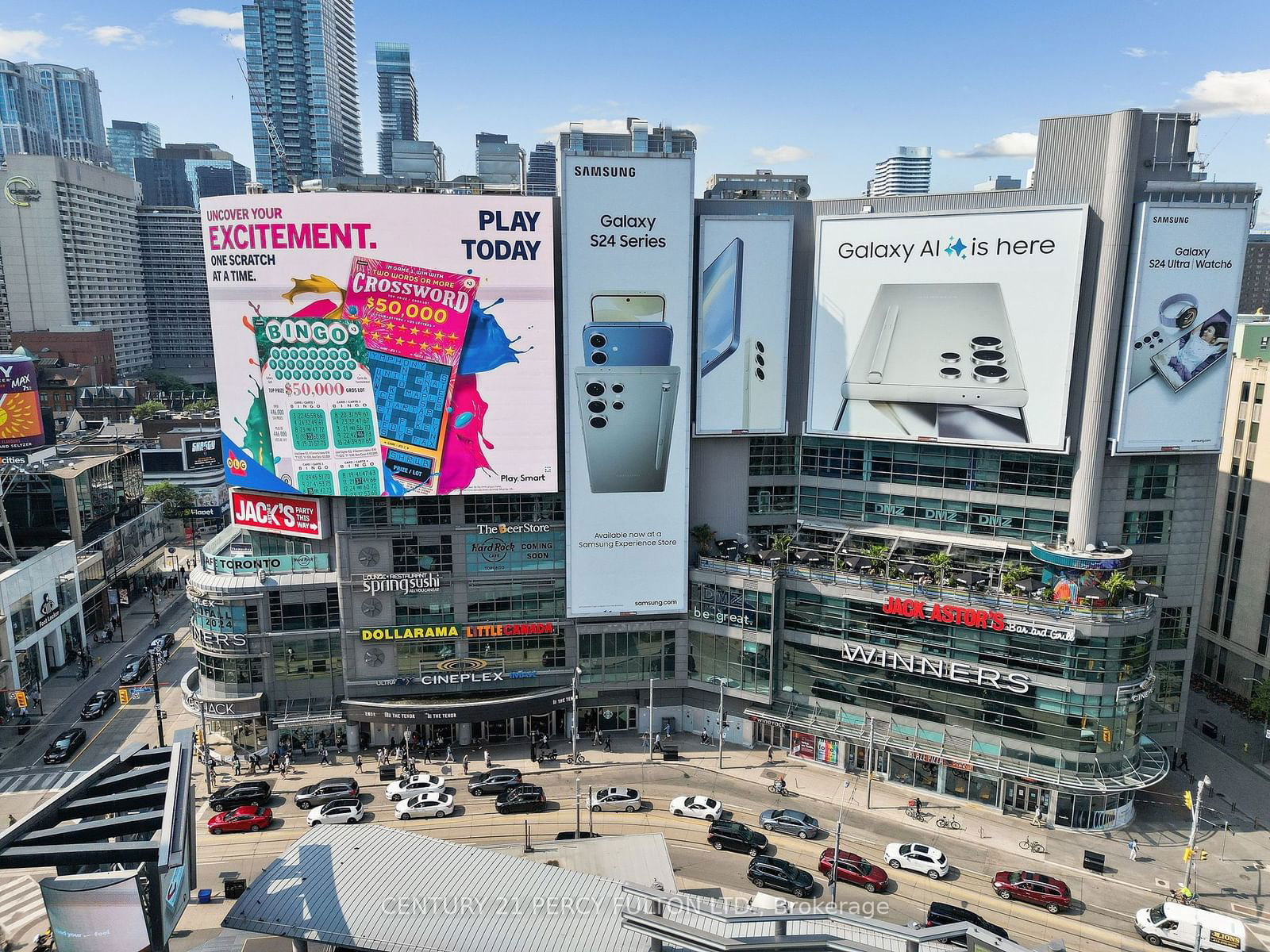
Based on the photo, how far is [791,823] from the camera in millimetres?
58469

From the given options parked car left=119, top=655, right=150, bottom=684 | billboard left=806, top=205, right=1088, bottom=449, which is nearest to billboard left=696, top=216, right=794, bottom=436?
billboard left=806, top=205, right=1088, bottom=449

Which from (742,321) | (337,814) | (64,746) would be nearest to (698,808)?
(337,814)

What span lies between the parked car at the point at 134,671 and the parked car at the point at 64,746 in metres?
11.2

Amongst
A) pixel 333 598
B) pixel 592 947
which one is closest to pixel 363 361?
pixel 333 598

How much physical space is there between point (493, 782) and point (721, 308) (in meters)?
41.4

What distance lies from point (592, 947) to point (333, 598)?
42174 mm

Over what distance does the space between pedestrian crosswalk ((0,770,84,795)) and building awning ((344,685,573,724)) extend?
20.9 m

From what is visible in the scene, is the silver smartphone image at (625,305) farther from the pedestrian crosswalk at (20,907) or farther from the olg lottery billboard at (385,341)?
the pedestrian crosswalk at (20,907)

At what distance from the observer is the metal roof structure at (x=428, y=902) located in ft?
120

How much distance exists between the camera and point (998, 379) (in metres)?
64.2

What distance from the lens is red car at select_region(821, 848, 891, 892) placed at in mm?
52375

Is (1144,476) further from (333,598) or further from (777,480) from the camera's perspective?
(333,598)

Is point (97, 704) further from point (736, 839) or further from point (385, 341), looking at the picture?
point (736, 839)

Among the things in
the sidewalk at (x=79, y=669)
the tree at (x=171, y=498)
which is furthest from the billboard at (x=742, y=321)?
the tree at (x=171, y=498)
